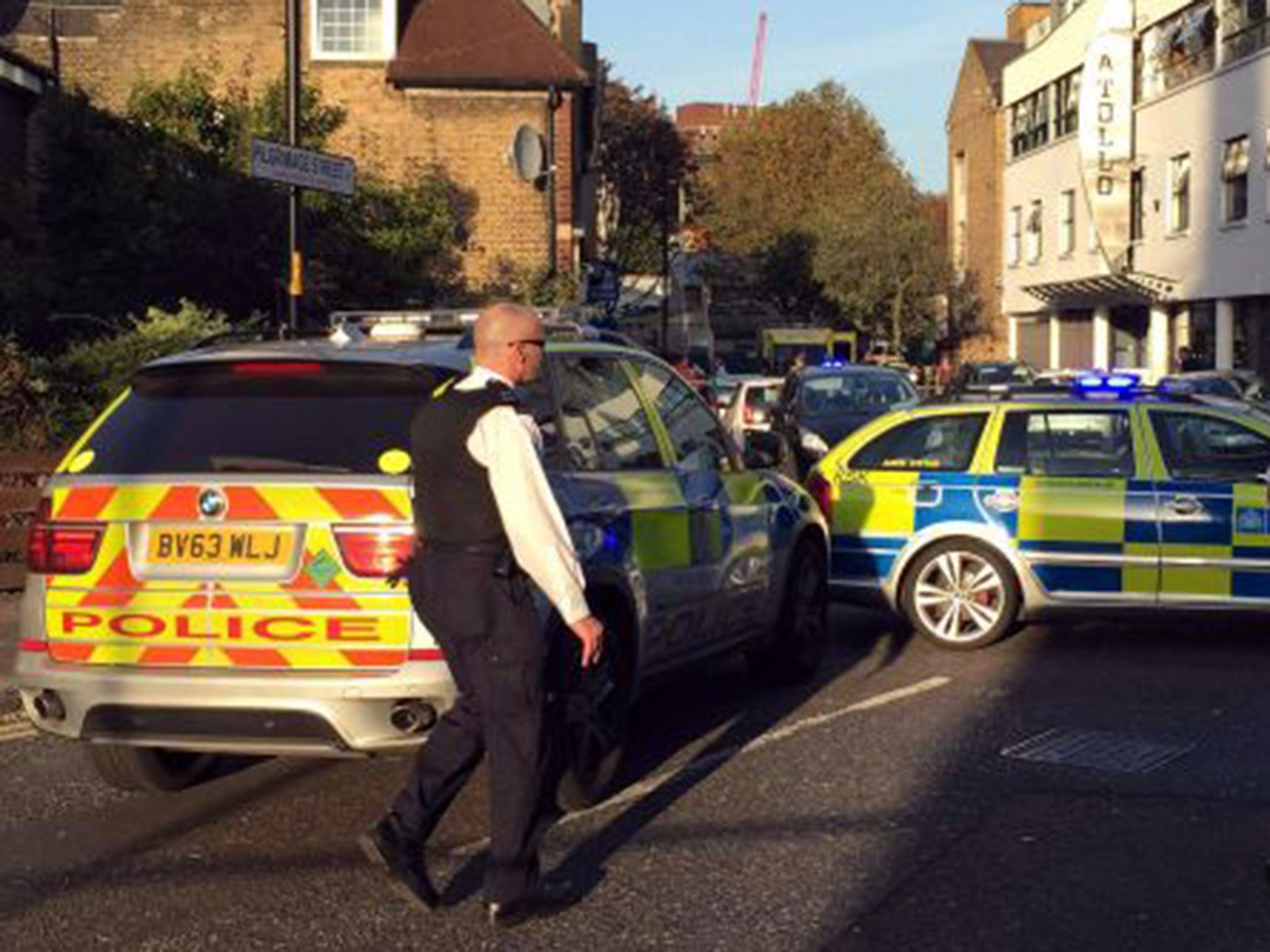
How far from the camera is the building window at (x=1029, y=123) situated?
48750mm

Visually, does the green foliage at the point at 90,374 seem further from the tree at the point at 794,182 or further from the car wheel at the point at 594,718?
the tree at the point at 794,182

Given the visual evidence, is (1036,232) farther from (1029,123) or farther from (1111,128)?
(1111,128)

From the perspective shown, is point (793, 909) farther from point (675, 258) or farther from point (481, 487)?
point (675, 258)

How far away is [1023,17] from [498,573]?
203 feet

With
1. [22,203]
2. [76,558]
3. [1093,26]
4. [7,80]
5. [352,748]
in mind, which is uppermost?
[1093,26]

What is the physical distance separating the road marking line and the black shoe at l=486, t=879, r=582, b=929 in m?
0.57

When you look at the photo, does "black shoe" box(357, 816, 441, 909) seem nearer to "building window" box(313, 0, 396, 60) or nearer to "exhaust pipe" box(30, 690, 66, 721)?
"exhaust pipe" box(30, 690, 66, 721)

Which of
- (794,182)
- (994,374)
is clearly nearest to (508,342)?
(994,374)

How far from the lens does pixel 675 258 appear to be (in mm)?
67938

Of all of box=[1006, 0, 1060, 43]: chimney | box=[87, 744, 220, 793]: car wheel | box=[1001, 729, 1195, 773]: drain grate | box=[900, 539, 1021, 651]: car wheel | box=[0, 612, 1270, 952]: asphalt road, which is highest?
box=[1006, 0, 1060, 43]: chimney

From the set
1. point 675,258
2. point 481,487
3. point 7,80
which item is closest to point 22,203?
point 7,80

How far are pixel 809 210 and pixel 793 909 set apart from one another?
64.1 m

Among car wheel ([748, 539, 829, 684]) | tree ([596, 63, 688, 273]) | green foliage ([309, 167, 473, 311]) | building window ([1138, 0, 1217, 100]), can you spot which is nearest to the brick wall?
tree ([596, 63, 688, 273])

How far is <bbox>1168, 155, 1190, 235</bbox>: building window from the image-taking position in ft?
123
